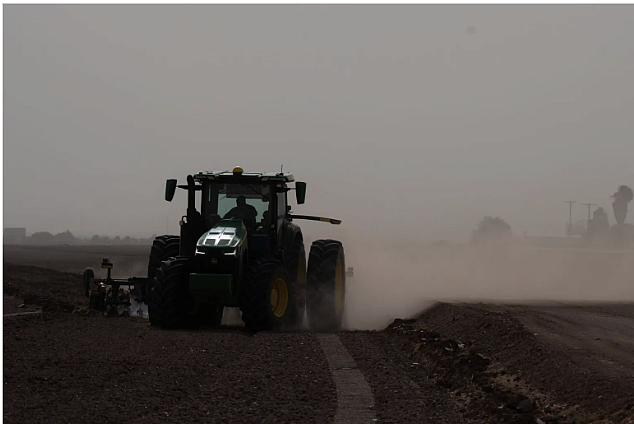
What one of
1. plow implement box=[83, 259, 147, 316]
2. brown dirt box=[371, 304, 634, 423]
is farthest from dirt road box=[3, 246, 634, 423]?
plow implement box=[83, 259, 147, 316]

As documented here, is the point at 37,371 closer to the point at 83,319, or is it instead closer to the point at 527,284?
A: the point at 83,319

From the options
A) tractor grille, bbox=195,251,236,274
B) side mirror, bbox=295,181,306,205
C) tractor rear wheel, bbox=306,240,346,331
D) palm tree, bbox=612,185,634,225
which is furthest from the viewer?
palm tree, bbox=612,185,634,225

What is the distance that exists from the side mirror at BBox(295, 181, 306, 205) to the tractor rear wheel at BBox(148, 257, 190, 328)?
2.81m

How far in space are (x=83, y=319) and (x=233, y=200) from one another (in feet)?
14.7

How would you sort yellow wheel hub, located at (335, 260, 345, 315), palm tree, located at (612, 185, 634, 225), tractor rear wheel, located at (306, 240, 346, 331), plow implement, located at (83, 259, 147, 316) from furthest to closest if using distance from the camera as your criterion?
1. palm tree, located at (612, 185, 634, 225)
2. plow implement, located at (83, 259, 147, 316)
3. yellow wheel hub, located at (335, 260, 345, 315)
4. tractor rear wheel, located at (306, 240, 346, 331)

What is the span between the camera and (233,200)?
68.1 ft

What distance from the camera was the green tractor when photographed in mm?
19016

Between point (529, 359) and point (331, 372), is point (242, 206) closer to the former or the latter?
point (331, 372)

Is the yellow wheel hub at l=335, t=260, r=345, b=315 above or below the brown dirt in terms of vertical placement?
above

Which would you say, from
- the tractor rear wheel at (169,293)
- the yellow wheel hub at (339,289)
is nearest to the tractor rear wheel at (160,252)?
the tractor rear wheel at (169,293)

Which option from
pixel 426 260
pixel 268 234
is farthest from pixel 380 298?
pixel 426 260

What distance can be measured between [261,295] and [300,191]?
2605 millimetres

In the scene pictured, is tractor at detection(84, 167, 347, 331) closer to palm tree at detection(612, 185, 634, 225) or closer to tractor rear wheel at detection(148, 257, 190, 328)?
tractor rear wheel at detection(148, 257, 190, 328)

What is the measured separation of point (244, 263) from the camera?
19797 mm
